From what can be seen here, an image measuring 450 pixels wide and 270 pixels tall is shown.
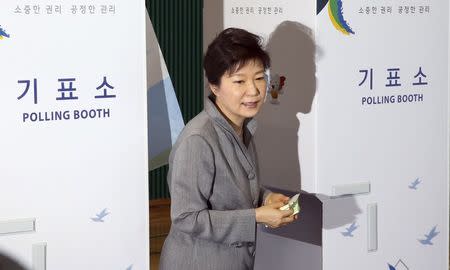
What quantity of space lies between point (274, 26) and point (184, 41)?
10.4 feet

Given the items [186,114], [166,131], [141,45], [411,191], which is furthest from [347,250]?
[186,114]

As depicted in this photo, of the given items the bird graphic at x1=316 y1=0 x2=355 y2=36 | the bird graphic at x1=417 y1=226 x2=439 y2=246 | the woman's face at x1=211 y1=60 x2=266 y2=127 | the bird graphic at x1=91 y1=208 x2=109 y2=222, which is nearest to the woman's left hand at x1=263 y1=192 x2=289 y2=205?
the woman's face at x1=211 y1=60 x2=266 y2=127

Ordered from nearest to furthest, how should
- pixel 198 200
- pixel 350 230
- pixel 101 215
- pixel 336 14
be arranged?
pixel 198 200 < pixel 101 215 < pixel 336 14 < pixel 350 230

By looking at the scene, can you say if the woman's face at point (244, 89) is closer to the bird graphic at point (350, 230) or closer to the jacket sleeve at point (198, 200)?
the jacket sleeve at point (198, 200)

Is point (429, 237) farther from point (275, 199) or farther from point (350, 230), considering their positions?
point (275, 199)

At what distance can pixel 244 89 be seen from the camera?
270 cm

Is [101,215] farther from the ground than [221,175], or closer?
closer

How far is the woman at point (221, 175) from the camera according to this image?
2602 millimetres

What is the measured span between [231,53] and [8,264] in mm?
947

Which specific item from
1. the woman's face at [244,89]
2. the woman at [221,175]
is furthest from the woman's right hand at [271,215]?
the woman's face at [244,89]

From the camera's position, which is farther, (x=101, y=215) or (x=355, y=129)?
(x=355, y=129)

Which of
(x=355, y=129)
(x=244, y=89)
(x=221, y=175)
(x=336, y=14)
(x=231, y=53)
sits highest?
(x=336, y=14)

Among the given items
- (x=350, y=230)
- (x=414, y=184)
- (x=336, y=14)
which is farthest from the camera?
(x=414, y=184)

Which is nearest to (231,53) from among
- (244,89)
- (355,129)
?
(244,89)
